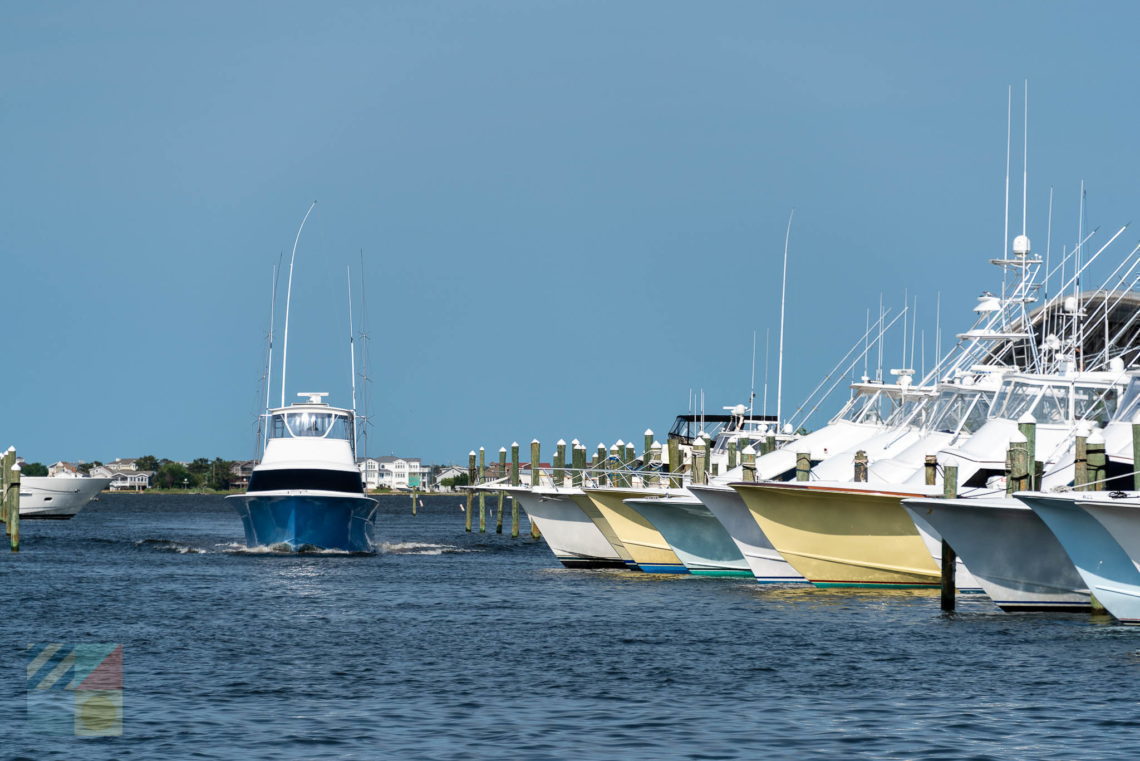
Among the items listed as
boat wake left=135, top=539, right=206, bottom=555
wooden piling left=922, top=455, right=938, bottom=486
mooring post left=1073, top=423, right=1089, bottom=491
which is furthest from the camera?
boat wake left=135, top=539, right=206, bottom=555

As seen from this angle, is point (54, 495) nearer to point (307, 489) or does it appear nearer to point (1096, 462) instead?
point (307, 489)

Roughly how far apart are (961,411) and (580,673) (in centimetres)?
1627

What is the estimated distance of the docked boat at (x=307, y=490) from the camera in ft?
155

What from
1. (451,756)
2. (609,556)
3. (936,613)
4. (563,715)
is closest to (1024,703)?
(563,715)

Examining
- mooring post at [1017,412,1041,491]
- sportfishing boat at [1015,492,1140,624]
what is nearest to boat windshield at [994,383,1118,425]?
mooring post at [1017,412,1041,491]

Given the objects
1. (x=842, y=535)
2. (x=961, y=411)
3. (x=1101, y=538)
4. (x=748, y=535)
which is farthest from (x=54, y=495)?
(x=1101, y=538)

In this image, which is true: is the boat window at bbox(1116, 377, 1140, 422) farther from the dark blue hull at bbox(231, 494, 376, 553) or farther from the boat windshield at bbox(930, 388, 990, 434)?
the dark blue hull at bbox(231, 494, 376, 553)

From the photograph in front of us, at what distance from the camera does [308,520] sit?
47562 millimetres

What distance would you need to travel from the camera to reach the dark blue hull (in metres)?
47.4

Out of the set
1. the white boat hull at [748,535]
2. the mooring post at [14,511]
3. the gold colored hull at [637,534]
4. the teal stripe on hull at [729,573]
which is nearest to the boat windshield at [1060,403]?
the white boat hull at [748,535]

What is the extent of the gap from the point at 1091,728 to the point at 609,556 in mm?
26307

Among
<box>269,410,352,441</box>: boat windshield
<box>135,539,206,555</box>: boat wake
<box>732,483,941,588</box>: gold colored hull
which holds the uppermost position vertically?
<box>269,410,352,441</box>: boat windshield

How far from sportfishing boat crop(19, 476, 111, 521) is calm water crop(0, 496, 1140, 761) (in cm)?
6106

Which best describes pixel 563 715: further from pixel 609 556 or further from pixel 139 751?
pixel 609 556
